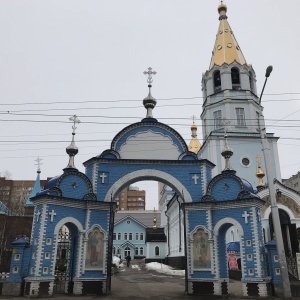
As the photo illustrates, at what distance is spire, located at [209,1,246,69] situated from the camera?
100 ft

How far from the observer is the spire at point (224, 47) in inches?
1203

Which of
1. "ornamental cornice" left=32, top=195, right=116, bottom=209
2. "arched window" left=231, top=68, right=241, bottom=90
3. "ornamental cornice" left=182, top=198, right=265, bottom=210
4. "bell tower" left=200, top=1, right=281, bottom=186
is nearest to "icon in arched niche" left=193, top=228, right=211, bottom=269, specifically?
"ornamental cornice" left=182, top=198, right=265, bottom=210

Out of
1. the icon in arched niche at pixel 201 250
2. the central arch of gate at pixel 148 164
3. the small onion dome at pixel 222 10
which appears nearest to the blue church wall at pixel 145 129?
the central arch of gate at pixel 148 164

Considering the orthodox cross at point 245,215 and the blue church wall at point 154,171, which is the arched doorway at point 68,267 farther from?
the orthodox cross at point 245,215

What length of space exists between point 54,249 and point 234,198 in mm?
8156

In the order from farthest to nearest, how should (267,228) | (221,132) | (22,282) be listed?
(221,132) < (267,228) < (22,282)

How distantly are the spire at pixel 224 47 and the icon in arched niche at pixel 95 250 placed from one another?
2026 centimetres

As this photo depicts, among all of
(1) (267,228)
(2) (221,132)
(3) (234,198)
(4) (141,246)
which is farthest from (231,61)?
(4) (141,246)

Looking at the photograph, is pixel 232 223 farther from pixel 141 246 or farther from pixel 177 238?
pixel 141 246

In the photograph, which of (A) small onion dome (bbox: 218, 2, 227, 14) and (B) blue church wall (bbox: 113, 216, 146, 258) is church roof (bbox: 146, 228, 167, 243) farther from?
(A) small onion dome (bbox: 218, 2, 227, 14)

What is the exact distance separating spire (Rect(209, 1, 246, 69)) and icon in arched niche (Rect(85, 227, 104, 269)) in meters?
20.3

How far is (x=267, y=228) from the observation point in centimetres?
2305

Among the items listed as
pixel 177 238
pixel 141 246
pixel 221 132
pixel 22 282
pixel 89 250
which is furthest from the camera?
pixel 141 246

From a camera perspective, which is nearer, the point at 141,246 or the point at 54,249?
the point at 54,249
